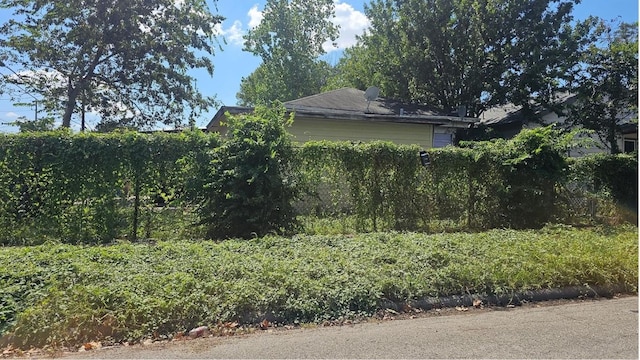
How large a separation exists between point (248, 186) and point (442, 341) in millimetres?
5025

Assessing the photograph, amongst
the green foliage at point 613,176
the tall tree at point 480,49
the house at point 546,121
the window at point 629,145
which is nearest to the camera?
the green foliage at point 613,176

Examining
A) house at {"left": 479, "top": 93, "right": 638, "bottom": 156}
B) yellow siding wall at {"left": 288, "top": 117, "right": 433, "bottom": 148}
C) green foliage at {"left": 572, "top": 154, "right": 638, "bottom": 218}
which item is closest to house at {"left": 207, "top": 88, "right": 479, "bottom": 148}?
yellow siding wall at {"left": 288, "top": 117, "right": 433, "bottom": 148}

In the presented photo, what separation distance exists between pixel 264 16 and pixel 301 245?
28096 millimetres

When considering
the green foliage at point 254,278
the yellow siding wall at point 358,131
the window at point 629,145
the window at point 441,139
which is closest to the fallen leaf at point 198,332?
the green foliage at point 254,278

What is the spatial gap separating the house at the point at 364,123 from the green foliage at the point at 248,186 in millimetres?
4120

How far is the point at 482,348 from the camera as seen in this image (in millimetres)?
3643

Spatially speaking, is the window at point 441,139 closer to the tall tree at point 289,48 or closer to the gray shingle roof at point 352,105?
the gray shingle roof at point 352,105

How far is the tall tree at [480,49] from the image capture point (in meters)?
17.3

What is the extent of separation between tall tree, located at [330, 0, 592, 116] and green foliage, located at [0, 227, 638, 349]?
Result: 12.3 metres

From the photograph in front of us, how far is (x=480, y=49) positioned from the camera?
18.0 m

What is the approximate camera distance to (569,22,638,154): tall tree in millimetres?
16484

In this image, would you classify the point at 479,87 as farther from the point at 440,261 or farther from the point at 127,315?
the point at 127,315

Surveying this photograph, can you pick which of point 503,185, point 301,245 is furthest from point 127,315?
point 503,185

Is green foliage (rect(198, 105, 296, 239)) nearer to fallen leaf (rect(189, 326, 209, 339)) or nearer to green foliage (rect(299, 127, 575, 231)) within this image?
green foliage (rect(299, 127, 575, 231))
